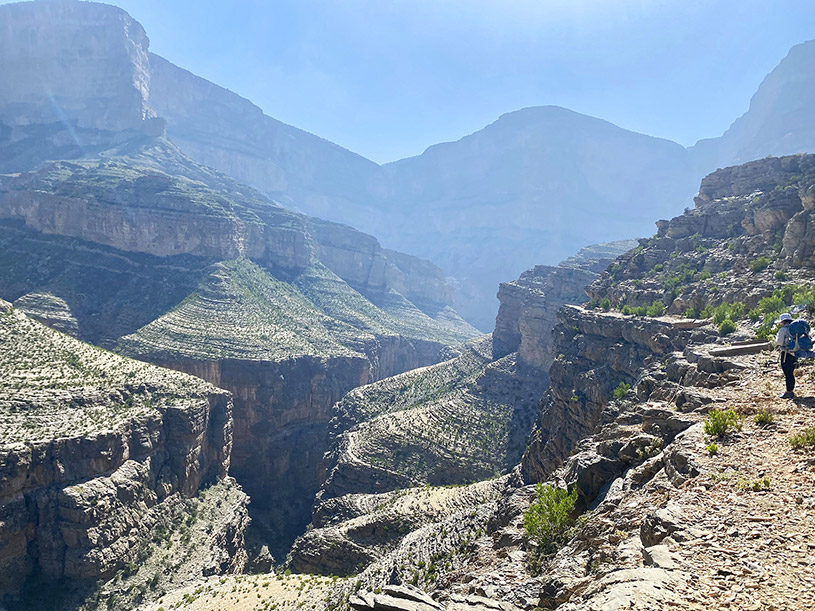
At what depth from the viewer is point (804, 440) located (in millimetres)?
10508

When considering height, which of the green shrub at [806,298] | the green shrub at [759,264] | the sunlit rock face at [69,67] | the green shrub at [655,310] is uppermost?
the sunlit rock face at [69,67]

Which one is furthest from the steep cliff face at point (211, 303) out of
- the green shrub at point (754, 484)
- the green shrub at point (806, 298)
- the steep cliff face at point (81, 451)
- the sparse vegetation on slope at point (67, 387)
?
the green shrub at point (754, 484)

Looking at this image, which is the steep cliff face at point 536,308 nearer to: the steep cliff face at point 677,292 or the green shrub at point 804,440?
the steep cliff face at point 677,292

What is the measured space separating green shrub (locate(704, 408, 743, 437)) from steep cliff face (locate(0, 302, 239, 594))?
4049cm

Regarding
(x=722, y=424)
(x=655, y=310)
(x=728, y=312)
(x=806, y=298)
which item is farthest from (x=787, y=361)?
(x=655, y=310)

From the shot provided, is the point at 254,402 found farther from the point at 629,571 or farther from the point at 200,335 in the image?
the point at 629,571

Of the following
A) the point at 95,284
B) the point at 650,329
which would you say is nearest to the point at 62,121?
the point at 95,284

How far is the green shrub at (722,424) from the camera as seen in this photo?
12.2 meters

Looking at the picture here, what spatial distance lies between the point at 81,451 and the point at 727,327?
4531cm

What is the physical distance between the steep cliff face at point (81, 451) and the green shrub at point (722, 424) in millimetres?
40487

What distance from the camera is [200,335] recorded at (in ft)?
241

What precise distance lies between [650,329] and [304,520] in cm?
5144

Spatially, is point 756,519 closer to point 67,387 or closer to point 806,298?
point 806,298

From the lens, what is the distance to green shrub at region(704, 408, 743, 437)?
40.0 ft
